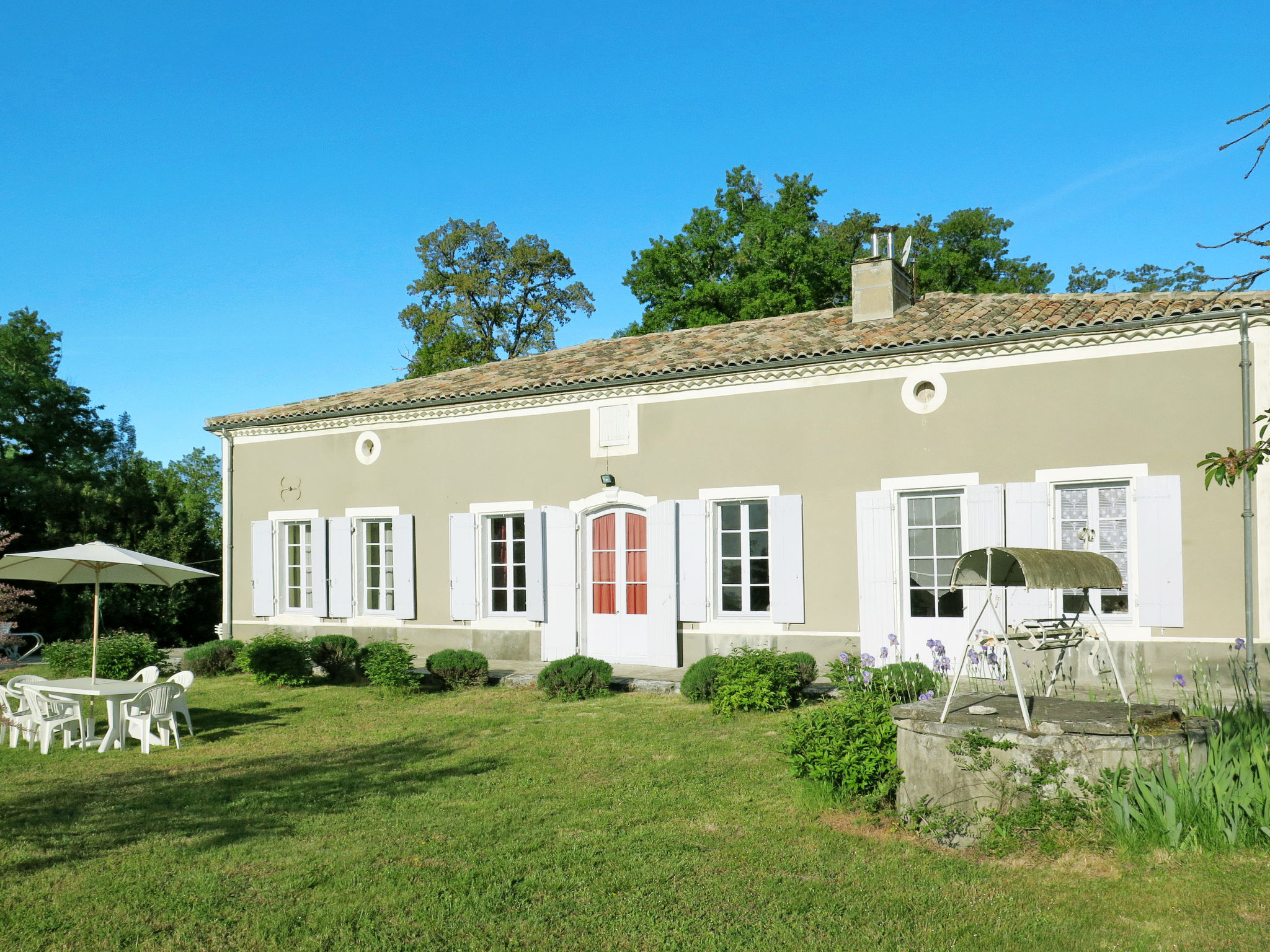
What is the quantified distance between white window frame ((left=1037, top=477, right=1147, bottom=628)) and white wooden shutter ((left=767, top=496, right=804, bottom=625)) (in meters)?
2.72

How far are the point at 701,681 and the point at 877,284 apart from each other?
5741 mm

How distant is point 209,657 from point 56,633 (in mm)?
8306

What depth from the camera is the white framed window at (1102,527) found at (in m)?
9.96

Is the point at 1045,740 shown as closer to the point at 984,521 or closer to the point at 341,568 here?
the point at 984,521

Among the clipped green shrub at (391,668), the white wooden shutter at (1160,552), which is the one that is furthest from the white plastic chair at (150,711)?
the white wooden shutter at (1160,552)

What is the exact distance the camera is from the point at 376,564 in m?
14.8

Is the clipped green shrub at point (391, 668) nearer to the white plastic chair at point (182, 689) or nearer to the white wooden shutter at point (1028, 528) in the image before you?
the white plastic chair at point (182, 689)

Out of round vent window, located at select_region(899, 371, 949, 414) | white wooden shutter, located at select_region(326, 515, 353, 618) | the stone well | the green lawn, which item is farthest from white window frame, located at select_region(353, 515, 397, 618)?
the stone well

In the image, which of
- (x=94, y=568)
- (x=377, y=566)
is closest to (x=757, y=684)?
(x=94, y=568)

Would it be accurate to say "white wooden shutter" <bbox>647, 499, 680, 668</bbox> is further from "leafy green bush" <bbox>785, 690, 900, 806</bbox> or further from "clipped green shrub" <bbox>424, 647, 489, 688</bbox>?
"leafy green bush" <bbox>785, 690, 900, 806</bbox>

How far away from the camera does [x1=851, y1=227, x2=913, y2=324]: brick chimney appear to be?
1265cm

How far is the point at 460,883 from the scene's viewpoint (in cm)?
489

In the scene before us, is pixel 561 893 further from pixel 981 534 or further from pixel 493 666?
pixel 493 666

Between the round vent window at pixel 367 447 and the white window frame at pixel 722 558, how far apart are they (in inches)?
213
